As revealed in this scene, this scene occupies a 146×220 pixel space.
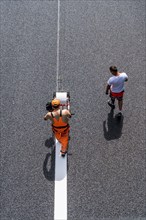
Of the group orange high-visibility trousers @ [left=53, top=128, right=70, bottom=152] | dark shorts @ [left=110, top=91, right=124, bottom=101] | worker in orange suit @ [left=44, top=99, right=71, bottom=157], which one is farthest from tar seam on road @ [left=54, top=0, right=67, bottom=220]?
dark shorts @ [left=110, top=91, right=124, bottom=101]

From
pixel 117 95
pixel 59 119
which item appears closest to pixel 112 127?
pixel 117 95

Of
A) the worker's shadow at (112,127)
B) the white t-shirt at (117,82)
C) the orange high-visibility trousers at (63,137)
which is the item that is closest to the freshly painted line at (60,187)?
the orange high-visibility trousers at (63,137)

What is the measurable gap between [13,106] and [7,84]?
0.80m

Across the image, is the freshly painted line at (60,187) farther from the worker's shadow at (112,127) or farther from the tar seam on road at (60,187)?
the worker's shadow at (112,127)

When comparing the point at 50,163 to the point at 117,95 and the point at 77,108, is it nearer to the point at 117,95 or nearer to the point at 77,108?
the point at 77,108

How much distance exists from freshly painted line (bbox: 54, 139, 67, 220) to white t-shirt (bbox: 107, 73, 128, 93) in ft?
6.22

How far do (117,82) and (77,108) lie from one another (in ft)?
4.82

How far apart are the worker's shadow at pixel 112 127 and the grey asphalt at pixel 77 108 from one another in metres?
0.03

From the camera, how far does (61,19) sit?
10.1 m

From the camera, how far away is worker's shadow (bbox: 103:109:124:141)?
7716mm

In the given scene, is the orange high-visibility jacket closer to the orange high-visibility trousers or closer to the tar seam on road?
the orange high-visibility trousers

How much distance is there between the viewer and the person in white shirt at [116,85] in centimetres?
705

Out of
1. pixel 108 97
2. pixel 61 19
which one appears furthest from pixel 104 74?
pixel 61 19

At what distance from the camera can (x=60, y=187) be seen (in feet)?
22.5
